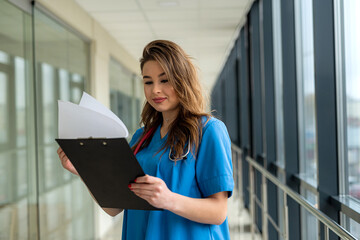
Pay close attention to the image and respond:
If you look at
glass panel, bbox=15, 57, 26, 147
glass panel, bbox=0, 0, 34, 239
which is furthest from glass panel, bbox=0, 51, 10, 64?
glass panel, bbox=15, 57, 26, 147

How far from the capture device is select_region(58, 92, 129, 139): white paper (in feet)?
2.82

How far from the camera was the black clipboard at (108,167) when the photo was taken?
83 centimetres

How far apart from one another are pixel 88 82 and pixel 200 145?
10.3ft

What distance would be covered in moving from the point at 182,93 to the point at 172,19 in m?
3.05

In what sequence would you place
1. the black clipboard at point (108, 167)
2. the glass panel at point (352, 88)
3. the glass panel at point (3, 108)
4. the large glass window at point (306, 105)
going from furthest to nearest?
the large glass window at point (306, 105) < the glass panel at point (3, 108) < the glass panel at point (352, 88) < the black clipboard at point (108, 167)

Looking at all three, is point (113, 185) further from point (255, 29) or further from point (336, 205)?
point (255, 29)

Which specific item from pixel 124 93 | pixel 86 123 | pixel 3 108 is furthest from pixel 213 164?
pixel 124 93

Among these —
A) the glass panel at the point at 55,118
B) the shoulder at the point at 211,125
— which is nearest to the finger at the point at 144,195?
the shoulder at the point at 211,125

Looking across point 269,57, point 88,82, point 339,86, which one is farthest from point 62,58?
point 339,86

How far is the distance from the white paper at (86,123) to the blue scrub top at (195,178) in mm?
190

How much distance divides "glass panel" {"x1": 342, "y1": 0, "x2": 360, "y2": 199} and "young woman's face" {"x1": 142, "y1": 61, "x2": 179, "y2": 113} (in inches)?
39.9

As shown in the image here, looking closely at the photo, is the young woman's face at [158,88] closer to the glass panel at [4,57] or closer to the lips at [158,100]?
the lips at [158,100]

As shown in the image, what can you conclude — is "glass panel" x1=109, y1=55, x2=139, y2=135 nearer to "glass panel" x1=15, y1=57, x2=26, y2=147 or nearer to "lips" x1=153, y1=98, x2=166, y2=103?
"glass panel" x1=15, y1=57, x2=26, y2=147

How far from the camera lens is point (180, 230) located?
0.98 m
